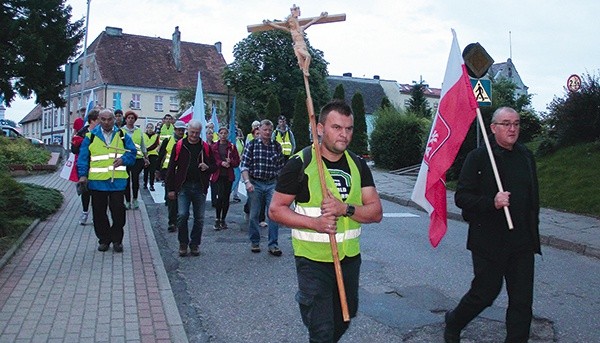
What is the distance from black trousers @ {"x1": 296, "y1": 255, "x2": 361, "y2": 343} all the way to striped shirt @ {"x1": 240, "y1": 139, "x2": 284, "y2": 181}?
543 centimetres

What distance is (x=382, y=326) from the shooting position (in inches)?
226

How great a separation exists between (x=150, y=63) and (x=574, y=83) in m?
56.5

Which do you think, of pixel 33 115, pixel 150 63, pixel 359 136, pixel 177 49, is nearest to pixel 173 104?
pixel 150 63

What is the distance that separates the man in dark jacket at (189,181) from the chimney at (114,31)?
63.5 metres

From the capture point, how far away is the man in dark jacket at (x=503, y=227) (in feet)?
15.3

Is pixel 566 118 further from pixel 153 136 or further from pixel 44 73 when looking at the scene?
pixel 44 73

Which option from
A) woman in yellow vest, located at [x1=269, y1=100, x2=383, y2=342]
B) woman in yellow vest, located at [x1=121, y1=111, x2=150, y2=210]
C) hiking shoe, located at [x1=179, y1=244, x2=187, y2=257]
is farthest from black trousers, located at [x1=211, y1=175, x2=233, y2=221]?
woman in yellow vest, located at [x1=269, y1=100, x2=383, y2=342]

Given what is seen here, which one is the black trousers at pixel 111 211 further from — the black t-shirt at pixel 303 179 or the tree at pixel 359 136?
the tree at pixel 359 136

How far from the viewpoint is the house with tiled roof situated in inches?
2554

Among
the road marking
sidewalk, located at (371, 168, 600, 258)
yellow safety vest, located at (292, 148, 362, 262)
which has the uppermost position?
yellow safety vest, located at (292, 148, 362, 262)

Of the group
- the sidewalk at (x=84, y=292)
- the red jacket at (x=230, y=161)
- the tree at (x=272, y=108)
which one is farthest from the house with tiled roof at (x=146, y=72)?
the sidewalk at (x=84, y=292)

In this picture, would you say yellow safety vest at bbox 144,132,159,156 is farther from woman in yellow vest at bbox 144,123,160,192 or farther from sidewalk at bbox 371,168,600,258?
sidewalk at bbox 371,168,600,258

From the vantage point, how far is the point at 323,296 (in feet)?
12.7

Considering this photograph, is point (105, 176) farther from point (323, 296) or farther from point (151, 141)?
point (151, 141)
